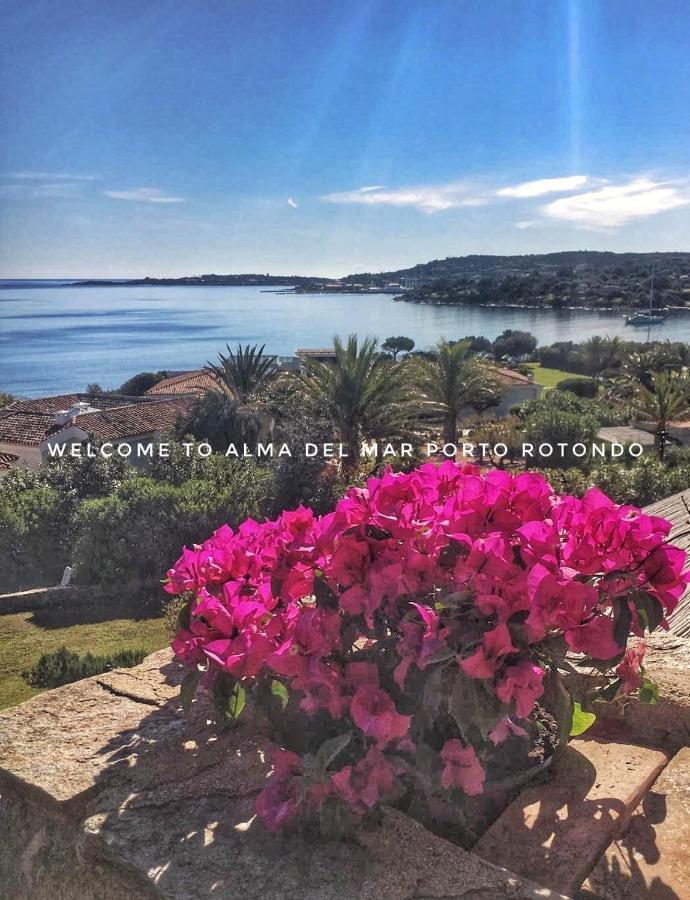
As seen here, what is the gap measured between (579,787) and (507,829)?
25cm

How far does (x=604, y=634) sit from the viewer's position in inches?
58.6

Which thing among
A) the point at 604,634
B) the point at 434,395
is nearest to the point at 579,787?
the point at 604,634

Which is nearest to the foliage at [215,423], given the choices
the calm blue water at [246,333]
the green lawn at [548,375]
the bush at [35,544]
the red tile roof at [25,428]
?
the red tile roof at [25,428]

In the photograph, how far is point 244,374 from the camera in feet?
111

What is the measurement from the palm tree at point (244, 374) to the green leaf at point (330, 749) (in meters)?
31.8

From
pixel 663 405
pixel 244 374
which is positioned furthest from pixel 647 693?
pixel 244 374

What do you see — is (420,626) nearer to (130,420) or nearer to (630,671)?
(630,671)

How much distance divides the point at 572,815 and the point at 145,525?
14.3 m

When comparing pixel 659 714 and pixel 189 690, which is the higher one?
pixel 189 690

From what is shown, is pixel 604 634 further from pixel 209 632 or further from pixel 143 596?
pixel 143 596

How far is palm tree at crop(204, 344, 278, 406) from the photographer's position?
3375 centimetres

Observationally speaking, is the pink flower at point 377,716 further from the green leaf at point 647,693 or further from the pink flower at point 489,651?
the green leaf at point 647,693

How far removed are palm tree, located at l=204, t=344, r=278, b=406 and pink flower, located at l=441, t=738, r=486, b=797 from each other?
31890mm

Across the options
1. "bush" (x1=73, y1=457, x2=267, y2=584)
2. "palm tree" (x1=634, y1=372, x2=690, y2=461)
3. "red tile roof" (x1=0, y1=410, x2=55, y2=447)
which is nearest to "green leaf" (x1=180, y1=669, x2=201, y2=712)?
"bush" (x1=73, y1=457, x2=267, y2=584)
